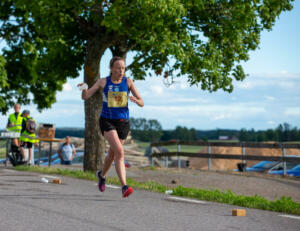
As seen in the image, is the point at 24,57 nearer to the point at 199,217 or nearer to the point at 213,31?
the point at 213,31

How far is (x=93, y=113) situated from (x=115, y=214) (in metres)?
8.36

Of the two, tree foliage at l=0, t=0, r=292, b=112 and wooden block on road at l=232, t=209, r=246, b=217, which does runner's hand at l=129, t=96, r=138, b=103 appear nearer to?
wooden block on road at l=232, t=209, r=246, b=217

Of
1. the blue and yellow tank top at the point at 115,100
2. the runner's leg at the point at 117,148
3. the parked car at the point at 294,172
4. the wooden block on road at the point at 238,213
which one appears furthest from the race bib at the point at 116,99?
the parked car at the point at 294,172

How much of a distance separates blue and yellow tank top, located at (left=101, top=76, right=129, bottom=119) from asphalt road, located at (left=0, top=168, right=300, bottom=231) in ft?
4.39

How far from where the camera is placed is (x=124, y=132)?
26.4 ft

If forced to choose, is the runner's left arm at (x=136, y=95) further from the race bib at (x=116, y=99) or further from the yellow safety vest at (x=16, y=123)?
the yellow safety vest at (x=16, y=123)

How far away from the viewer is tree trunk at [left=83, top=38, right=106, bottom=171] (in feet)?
48.8

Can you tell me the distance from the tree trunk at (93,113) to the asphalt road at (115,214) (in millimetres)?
5393

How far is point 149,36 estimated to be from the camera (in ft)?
44.0

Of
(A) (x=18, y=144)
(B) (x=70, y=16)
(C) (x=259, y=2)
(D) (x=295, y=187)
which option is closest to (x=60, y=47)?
(B) (x=70, y=16)

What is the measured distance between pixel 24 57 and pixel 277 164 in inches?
544

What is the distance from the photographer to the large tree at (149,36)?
13.3 metres

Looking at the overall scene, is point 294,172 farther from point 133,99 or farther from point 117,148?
point 133,99

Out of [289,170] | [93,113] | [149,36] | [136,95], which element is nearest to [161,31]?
[149,36]
